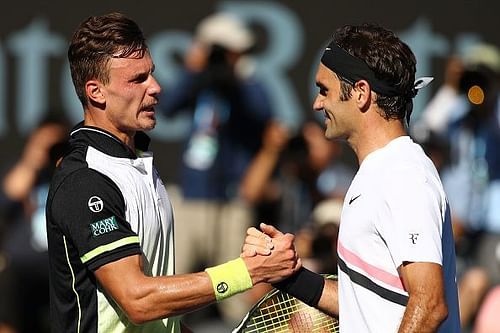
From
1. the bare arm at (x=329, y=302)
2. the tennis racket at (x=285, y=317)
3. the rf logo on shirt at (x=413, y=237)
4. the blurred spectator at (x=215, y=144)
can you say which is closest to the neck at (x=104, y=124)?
the tennis racket at (x=285, y=317)

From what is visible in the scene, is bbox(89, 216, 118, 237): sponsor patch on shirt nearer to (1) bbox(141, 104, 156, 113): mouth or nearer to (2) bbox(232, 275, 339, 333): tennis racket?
(1) bbox(141, 104, 156, 113): mouth

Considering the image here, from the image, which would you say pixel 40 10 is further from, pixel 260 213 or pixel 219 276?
pixel 219 276

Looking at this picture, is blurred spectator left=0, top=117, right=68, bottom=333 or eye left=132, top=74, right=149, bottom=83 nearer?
eye left=132, top=74, right=149, bottom=83

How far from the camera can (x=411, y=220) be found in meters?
3.68

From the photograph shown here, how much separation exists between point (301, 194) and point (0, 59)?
268cm

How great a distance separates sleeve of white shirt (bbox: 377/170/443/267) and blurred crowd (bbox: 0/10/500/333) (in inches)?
170

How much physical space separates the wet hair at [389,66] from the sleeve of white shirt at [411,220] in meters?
0.29

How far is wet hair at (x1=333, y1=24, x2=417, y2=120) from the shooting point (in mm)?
3936

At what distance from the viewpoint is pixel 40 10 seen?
942cm

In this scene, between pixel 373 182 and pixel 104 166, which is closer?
pixel 373 182

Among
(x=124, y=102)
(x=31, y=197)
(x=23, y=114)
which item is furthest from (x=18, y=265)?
(x=124, y=102)

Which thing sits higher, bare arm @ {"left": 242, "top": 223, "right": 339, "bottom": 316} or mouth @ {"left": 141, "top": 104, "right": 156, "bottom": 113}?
mouth @ {"left": 141, "top": 104, "right": 156, "bottom": 113}

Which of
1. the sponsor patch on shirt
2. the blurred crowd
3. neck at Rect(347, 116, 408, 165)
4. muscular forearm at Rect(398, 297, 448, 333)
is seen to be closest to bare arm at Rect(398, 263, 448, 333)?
muscular forearm at Rect(398, 297, 448, 333)

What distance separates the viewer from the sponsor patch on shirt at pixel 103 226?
12.8ft
